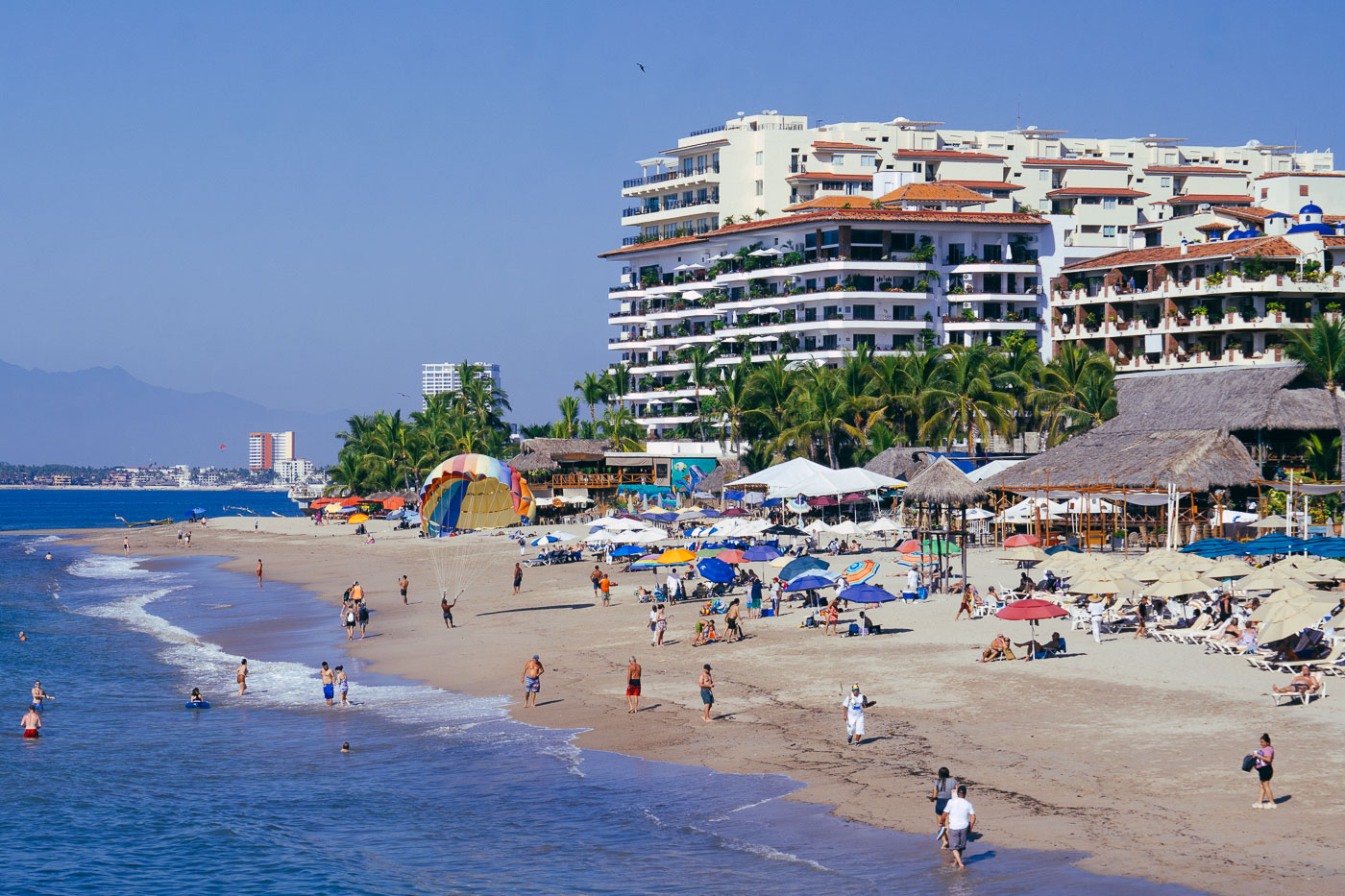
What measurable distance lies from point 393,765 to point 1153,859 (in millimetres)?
15552

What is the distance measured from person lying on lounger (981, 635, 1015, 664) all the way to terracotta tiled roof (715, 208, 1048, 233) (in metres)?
66.6

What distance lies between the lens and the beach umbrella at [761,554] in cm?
4728

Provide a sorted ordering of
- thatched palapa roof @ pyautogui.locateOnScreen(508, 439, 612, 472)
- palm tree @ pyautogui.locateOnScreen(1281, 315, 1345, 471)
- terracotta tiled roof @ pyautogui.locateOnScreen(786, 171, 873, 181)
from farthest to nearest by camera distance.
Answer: terracotta tiled roof @ pyautogui.locateOnScreen(786, 171, 873, 181), thatched palapa roof @ pyautogui.locateOnScreen(508, 439, 612, 472), palm tree @ pyautogui.locateOnScreen(1281, 315, 1345, 471)

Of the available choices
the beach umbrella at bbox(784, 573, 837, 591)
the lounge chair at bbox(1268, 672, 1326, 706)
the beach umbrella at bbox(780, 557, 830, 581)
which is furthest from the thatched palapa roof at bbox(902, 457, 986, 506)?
the lounge chair at bbox(1268, 672, 1326, 706)

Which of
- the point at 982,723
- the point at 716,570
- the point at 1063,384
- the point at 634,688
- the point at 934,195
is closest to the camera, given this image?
the point at 982,723

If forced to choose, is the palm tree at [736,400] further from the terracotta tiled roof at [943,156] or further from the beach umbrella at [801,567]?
the beach umbrella at [801,567]

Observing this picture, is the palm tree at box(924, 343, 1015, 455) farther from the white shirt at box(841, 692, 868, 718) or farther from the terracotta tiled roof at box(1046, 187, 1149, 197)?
the white shirt at box(841, 692, 868, 718)

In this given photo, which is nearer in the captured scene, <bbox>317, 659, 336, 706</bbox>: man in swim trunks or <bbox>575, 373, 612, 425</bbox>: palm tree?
<bbox>317, 659, 336, 706</bbox>: man in swim trunks

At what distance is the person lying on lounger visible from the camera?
112 feet

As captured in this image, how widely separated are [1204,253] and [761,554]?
50919 mm

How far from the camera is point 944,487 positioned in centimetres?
4456

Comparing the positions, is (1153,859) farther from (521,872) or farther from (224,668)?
(224,668)

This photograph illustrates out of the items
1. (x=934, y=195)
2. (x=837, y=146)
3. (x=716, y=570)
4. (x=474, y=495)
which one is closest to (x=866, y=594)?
(x=716, y=570)

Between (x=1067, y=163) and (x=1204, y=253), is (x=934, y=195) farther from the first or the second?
(x=1204, y=253)
